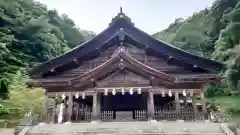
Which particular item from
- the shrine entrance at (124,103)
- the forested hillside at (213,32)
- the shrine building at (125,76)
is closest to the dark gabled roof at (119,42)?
the shrine building at (125,76)

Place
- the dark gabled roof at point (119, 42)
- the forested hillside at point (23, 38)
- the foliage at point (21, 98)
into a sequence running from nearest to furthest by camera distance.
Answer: the dark gabled roof at point (119, 42) < the foliage at point (21, 98) < the forested hillside at point (23, 38)

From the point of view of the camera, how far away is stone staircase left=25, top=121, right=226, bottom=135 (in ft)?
38.0

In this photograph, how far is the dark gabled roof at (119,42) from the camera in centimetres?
1582

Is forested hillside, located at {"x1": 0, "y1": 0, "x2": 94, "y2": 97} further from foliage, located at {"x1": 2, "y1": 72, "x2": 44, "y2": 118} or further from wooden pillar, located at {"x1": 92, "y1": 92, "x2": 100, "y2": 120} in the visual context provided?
wooden pillar, located at {"x1": 92, "y1": 92, "x2": 100, "y2": 120}

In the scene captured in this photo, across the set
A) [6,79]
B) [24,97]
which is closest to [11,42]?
[6,79]

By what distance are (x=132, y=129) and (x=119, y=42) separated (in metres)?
6.88

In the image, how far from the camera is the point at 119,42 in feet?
55.7

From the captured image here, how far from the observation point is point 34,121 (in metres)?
14.0

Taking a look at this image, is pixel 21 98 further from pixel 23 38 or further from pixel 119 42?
pixel 119 42

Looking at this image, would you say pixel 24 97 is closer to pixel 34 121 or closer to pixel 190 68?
pixel 34 121

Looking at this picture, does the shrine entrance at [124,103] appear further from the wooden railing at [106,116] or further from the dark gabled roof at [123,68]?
the dark gabled roof at [123,68]

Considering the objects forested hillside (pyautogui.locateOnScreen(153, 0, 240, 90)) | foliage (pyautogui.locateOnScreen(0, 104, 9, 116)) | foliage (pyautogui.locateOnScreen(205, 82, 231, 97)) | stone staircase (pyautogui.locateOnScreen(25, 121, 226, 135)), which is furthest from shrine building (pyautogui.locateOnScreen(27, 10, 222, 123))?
foliage (pyautogui.locateOnScreen(205, 82, 231, 97))

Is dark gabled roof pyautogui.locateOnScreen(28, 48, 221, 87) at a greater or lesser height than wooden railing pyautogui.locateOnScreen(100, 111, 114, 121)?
greater

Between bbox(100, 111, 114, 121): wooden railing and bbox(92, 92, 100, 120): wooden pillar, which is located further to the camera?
bbox(100, 111, 114, 121): wooden railing
